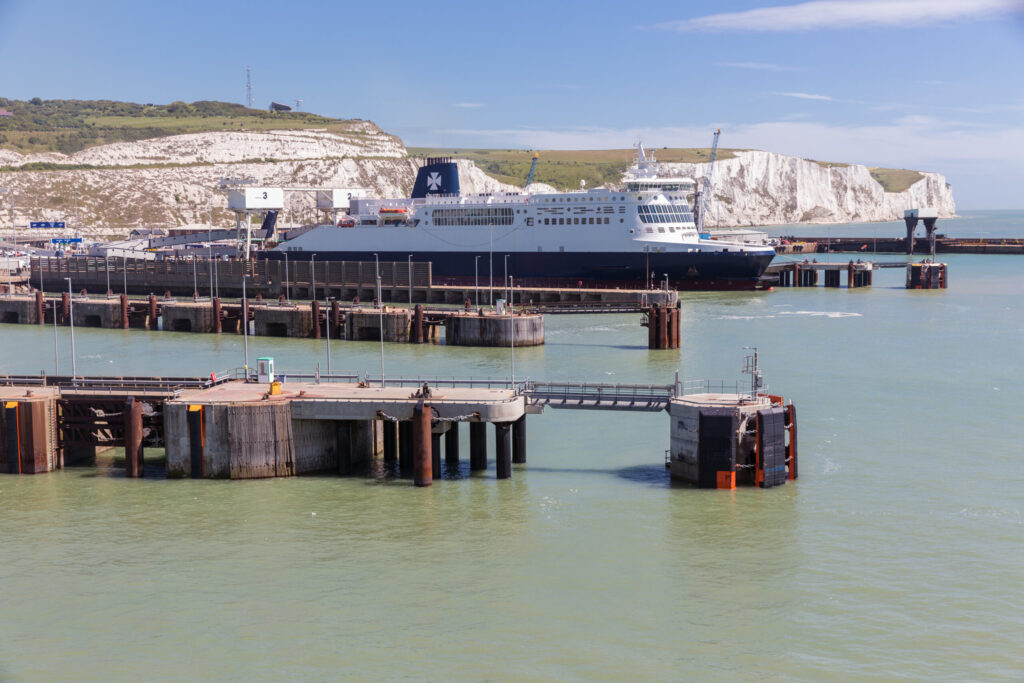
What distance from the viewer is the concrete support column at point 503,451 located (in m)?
30.6

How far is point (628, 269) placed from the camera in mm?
93812

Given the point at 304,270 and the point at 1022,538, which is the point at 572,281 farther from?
the point at 1022,538

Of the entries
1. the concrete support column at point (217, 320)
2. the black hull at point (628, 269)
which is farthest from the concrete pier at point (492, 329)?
the black hull at point (628, 269)

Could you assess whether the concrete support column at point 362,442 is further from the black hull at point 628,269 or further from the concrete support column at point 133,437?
the black hull at point 628,269

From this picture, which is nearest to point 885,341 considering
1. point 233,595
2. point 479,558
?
point 479,558

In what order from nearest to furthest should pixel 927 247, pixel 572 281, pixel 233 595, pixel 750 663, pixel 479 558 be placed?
pixel 750 663, pixel 233 595, pixel 479 558, pixel 572 281, pixel 927 247

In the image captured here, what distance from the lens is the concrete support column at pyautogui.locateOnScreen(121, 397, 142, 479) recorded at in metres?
31.5

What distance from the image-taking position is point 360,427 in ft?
108

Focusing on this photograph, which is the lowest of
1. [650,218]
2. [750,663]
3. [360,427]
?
[750,663]

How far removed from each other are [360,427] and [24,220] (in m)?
142

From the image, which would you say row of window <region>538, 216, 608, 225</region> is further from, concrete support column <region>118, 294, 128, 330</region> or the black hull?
concrete support column <region>118, 294, 128, 330</region>

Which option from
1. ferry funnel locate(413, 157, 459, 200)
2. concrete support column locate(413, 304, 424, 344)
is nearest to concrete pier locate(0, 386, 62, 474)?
concrete support column locate(413, 304, 424, 344)

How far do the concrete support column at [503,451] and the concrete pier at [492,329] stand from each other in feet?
92.7

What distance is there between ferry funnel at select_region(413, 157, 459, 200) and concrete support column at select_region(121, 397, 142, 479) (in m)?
80.7
